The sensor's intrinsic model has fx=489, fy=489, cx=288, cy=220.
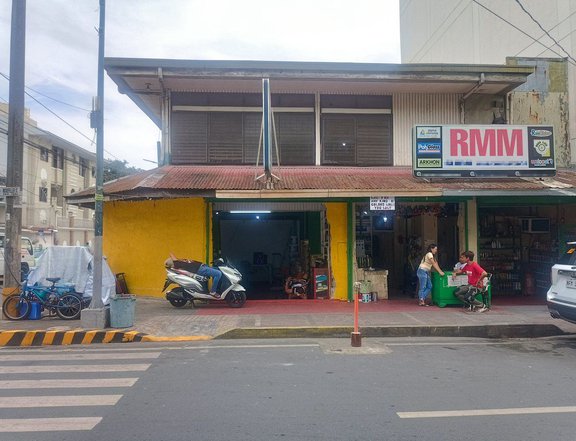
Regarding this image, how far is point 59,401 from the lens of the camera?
5535mm

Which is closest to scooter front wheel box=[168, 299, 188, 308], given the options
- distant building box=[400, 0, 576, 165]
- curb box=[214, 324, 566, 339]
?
curb box=[214, 324, 566, 339]

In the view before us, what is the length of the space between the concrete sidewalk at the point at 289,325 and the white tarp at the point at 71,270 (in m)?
0.85

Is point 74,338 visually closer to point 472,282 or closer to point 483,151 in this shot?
point 472,282

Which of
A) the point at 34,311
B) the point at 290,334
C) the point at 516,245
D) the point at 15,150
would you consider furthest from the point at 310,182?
the point at 516,245

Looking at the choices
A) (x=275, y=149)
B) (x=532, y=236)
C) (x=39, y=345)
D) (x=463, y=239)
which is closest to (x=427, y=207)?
(x=463, y=239)

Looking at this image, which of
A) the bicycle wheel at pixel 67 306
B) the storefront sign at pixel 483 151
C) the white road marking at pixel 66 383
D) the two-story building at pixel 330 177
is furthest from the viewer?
the two-story building at pixel 330 177

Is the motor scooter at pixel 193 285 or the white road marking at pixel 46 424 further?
the motor scooter at pixel 193 285

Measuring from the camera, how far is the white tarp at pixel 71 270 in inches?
426

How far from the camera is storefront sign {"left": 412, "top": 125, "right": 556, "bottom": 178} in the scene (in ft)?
41.6

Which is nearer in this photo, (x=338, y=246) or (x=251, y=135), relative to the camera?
(x=338, y=246)

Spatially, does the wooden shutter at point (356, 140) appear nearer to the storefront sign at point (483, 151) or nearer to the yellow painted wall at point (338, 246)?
the yellow painted wall at point (338, 246)

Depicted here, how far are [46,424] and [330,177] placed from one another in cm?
961

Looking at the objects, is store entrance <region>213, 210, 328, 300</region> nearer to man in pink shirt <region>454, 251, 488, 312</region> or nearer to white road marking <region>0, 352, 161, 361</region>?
man in pink shirt <region>454, 251, 488, 312</region>

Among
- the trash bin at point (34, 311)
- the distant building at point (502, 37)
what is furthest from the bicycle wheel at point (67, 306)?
the distant building at point (502, 37)
